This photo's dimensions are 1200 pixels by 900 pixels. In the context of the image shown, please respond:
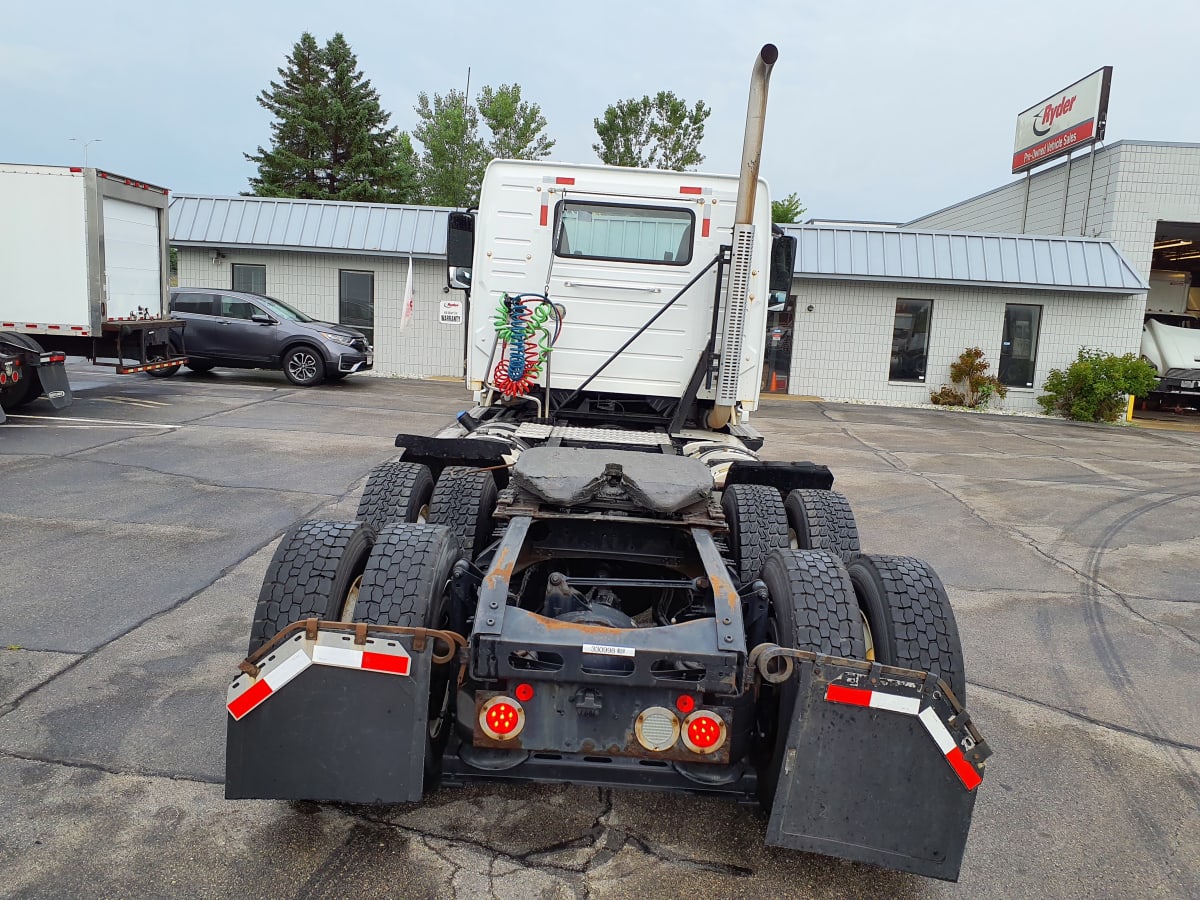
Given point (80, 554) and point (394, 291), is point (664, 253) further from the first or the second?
point (394, 291)

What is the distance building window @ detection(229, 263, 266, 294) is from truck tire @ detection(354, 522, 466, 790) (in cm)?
1823

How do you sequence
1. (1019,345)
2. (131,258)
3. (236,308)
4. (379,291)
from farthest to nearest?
(379,291) → (1019,345) → (236,308) → (131,258)

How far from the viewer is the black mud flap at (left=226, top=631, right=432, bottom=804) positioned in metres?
2.64

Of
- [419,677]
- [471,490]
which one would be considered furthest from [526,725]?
[471,490]

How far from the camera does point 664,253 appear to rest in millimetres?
6426

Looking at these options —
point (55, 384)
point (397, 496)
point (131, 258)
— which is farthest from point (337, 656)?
point (131, 258)

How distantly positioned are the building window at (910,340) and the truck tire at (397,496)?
16.5m

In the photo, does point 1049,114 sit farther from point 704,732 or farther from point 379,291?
point 704,732

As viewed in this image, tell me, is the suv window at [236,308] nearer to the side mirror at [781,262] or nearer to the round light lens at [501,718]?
the side mirror at [781,262]

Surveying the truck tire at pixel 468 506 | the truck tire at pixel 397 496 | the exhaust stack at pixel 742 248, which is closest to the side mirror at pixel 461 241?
the exhaust stack at pixel 742 248

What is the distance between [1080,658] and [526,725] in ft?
12.6

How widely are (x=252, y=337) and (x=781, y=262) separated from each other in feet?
41.4

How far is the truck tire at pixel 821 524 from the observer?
4496 mm

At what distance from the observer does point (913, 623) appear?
9.73 ft
